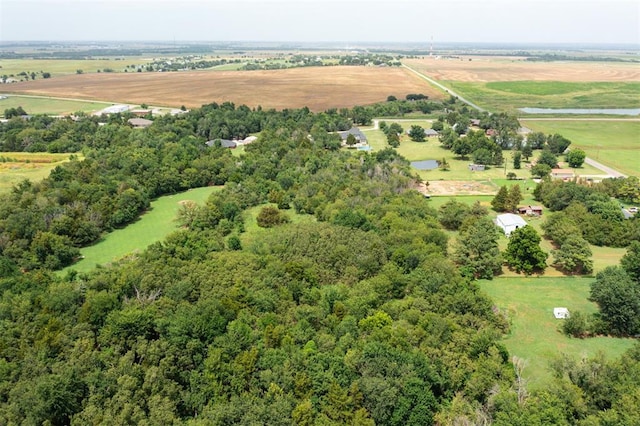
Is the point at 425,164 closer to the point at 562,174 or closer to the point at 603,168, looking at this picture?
the point at 562,174

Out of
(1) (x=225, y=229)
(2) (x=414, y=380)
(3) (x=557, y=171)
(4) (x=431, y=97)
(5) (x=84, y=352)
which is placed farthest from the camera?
(4) (x=431, y=97)

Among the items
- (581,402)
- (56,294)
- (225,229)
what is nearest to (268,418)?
(581,402)

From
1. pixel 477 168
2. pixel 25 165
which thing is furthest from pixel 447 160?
pixel 25 165

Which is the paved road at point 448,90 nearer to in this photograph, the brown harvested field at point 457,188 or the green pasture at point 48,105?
the brown harvested field at point 457,188

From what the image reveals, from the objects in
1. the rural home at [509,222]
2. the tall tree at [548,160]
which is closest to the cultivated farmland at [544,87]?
the tall tree at [548,160]

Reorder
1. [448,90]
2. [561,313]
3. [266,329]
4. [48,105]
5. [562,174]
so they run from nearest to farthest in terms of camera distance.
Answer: [266,329] → [561,313] → [562,174] → [48,105] → [448,90]

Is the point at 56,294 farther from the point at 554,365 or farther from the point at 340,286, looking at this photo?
the point at 554,365
